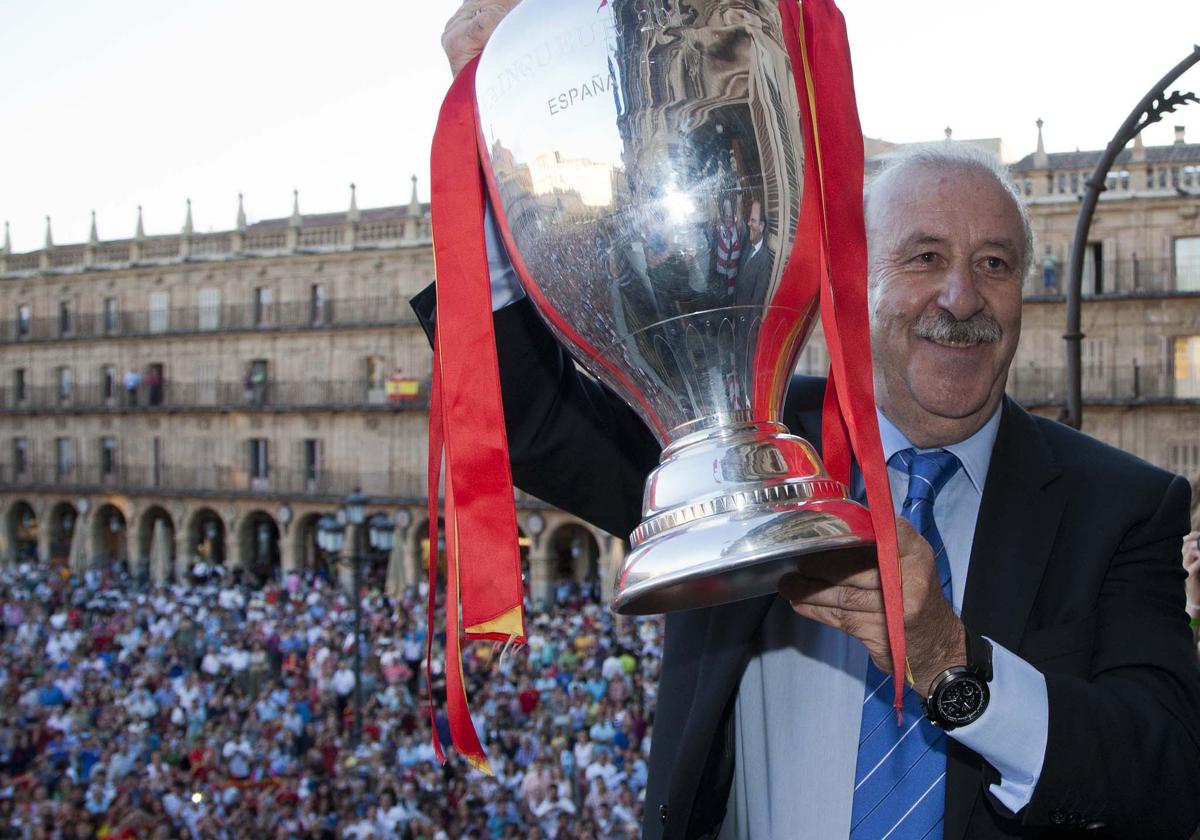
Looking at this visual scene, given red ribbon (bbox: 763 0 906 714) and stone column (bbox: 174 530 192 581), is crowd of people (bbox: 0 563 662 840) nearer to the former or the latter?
red ribbon (bbox: 763 0 906 714)

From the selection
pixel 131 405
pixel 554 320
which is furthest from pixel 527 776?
pixel 131 405

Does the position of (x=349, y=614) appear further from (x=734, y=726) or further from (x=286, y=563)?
(x=734, y=726)

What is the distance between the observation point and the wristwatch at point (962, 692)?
3.87 feet

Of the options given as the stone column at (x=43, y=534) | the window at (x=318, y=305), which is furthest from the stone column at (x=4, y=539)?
the window at (x=318, y=305)

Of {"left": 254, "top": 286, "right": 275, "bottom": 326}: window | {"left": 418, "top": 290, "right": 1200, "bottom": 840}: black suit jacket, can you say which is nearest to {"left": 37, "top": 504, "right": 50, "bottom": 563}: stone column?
{"left": 254, "top": 286, "right": 275, "bottom": 326}: window

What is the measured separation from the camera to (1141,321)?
2564 cm

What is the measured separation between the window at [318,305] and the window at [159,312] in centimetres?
503

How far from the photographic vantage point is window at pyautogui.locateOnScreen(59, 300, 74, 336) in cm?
3691

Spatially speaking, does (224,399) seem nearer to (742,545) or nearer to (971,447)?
(971,447)

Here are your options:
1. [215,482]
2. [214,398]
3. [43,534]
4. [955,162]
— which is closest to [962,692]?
[955,162]

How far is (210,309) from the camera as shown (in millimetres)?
34500

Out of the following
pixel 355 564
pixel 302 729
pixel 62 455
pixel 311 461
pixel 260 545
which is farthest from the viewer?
pixel 62 455

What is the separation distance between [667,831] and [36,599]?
24.8m

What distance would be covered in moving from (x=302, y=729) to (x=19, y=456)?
29599mm
